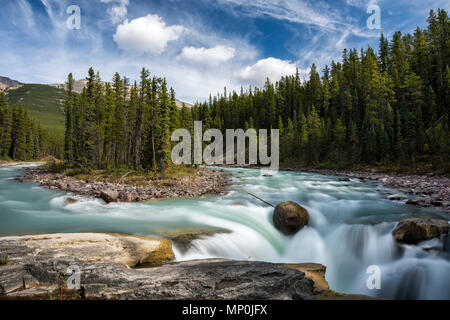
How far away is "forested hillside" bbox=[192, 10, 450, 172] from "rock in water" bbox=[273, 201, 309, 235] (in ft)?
86.3

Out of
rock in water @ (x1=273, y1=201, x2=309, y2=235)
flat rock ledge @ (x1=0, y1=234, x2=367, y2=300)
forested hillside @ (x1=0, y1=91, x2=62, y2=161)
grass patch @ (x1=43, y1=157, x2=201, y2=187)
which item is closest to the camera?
flat rock ledge @ (x1=0, y1=234, x2=367, y2=300)

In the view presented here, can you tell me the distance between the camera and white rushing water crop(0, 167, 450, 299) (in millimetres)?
6652

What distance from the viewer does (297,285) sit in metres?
4.13

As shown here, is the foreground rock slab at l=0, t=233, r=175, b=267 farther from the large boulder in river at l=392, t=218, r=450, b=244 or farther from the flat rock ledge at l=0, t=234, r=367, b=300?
the large boulder in river at l=392, t=218, r=450, b=244

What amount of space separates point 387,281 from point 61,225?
502 inches

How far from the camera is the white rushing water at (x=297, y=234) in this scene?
665 centimetres

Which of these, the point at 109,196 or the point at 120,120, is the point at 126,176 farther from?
the point at 120,120

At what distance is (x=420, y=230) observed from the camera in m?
7.70

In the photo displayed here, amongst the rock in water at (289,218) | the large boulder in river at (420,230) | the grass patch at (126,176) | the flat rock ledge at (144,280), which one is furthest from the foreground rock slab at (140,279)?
the grass patch at (126,176)

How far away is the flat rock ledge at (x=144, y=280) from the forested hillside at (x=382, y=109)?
3175 cm

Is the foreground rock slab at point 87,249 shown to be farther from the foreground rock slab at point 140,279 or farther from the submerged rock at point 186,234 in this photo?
the submerged rock at point 186,234

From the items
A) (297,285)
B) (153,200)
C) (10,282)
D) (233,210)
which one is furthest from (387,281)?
(153,200)

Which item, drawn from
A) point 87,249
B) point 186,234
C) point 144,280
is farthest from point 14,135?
point 144,280

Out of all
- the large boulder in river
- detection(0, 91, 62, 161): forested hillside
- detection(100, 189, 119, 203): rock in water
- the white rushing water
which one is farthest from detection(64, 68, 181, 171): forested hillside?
Result: detection(0, 91, 62, 161): forested hillside
